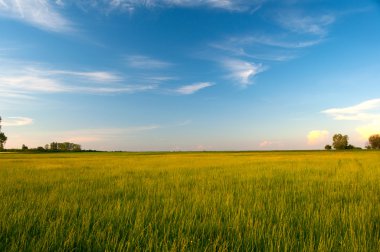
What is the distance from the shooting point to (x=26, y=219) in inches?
144

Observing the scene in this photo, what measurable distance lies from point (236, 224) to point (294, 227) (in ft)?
2.38

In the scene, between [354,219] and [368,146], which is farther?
[368,146]

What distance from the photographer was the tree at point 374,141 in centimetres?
12575

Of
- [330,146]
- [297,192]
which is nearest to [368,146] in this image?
[330,146]

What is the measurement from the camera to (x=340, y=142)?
12862 centimetres

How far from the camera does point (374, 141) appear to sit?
12731 cm

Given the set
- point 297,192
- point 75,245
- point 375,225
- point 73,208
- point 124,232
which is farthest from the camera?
point 297,192

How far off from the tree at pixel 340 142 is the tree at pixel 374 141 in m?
10.1

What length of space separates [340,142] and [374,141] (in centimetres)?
1457

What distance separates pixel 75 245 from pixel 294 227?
248 centimetres

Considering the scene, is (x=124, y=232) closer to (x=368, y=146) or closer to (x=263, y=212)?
(x=263, y=212)

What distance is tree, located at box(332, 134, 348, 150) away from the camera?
407ft

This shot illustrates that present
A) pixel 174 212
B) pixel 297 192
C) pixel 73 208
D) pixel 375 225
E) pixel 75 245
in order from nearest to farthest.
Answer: pixel 75 245
pixel 375 225
pixel 174 212
pixel 73 208
pixel 297 192

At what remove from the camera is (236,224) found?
3.35 m
